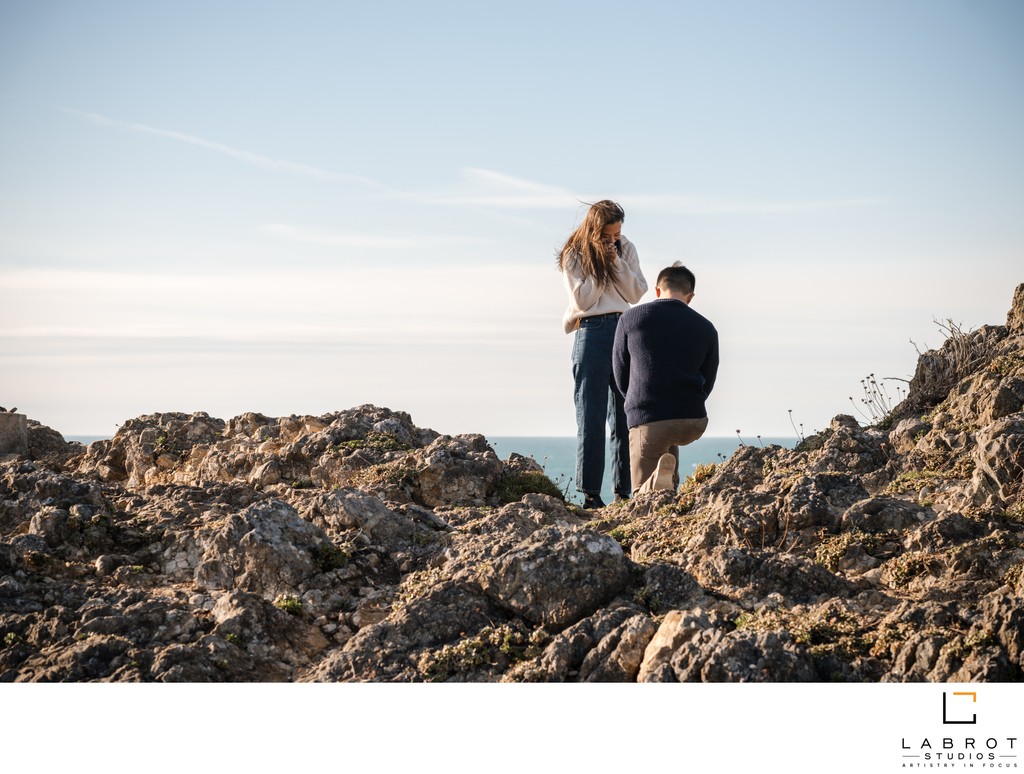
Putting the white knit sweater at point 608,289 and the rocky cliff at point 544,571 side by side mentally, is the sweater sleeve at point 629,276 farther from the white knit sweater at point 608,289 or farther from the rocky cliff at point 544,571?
the rocky cliff at point 544,571

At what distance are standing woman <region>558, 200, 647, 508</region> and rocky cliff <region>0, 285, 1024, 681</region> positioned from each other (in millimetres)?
1101

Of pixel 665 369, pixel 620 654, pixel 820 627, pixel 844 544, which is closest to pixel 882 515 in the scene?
pixel 844 544

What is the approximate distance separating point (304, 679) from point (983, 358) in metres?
8.45

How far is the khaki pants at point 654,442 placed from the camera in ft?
33.6

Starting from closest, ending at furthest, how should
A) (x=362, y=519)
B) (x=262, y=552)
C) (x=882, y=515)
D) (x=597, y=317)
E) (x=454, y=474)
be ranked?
(x=262, y=552) < (x=882, y=515) < (x=362, y=519) < (x=454, y=474) < (x=597, y=317)

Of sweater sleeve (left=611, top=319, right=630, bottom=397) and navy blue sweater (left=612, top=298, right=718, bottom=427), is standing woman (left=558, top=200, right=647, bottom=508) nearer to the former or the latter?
sweater sleeve (left=611, top=319, right=630, bottom=397)

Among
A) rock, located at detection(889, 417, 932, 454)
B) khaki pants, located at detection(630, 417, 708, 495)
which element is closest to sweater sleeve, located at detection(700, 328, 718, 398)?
khaki pants, located at detection(630, 417, 708, 495)

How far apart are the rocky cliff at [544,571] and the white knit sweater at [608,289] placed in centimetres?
190

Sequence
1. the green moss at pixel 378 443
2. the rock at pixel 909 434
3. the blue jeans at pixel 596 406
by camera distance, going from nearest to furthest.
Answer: the rock at pixel 909 434 → the blue jeans at pixel 596 406 → the green moss at pixel 378 443

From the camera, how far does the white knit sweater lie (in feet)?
36.9

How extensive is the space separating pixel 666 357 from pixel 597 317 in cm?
139

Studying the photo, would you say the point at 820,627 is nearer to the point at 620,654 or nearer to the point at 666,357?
the point at 620,654

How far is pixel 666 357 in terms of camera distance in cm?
1016

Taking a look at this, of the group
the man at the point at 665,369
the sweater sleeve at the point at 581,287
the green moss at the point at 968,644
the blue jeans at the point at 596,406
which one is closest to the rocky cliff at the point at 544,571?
the green moss at the point at 968,644
